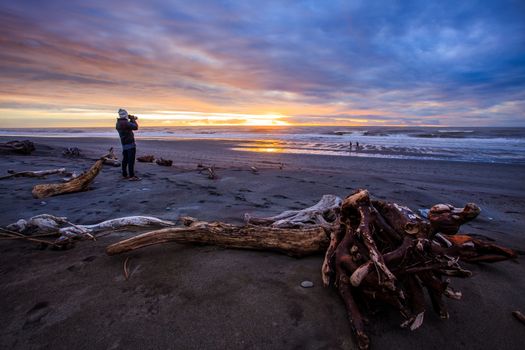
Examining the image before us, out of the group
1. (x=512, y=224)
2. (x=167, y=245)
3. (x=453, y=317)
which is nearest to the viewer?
(x=453, y=317)

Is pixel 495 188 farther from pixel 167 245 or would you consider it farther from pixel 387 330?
pixel 167 245

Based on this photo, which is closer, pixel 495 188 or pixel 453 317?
pixel 453 317

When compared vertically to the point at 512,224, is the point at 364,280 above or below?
above

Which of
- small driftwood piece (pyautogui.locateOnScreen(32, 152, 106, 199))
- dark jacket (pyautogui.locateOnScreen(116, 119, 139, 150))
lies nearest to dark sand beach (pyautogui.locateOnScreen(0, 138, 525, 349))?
small driftwood piece (pyautogui.locateOnScreen(32, 152, 106, 199))

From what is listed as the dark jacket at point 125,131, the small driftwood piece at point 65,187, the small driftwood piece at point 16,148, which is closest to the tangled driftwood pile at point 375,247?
the small driftwood piece at point 65,187

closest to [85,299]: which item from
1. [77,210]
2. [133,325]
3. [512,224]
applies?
[133,325]

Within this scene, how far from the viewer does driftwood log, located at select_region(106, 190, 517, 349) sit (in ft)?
6.44

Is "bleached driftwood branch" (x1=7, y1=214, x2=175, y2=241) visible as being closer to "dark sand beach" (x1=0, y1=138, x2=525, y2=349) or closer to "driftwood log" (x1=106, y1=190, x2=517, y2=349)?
"dark sand beach" (x1=0, y1=138, x2=525, y2=349)

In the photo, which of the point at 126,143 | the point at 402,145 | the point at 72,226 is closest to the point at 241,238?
the point at 72,226

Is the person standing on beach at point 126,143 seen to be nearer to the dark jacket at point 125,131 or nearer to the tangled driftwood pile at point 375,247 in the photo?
the dark jacket at point 125,131

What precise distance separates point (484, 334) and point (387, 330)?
30.6 inches

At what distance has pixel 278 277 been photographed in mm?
2719

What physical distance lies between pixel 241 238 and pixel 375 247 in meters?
1.64

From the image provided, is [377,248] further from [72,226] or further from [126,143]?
[126,143]
